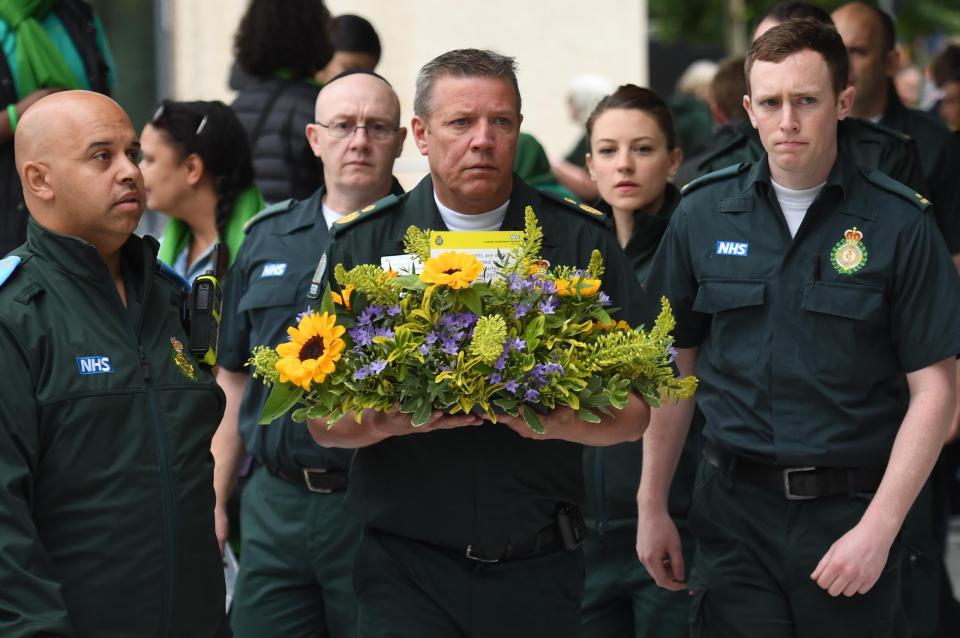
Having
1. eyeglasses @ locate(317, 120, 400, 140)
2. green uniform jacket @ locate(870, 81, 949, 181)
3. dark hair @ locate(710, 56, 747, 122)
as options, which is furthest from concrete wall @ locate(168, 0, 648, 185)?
eyeglasses @ locate(317, 120, 400, 140)

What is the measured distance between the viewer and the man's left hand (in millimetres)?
3664

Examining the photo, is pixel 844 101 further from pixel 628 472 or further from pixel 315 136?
pixel 315 136

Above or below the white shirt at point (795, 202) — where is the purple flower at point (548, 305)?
below

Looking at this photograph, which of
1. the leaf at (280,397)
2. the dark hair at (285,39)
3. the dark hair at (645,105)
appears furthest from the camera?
the dark hair at (285,39)

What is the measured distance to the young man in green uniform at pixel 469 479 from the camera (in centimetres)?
355

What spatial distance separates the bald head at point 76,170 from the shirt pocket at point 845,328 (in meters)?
1.81

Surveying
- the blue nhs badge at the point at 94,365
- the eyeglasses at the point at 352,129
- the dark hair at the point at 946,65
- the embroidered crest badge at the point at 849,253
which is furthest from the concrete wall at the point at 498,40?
the blue nhs badge at the point at 94,365

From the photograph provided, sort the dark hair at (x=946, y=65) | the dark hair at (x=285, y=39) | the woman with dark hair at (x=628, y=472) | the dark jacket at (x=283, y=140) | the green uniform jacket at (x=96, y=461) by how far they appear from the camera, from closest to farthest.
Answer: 1. the green uniform jacket at (x=96, y=461)
2. the woman with dark hair at (x=628, y=472)
3. the dark jacket at (x=283, y=140)
4. the dark hair at (x=285, y=39)
5. the dark hair at (x=946, y=65)

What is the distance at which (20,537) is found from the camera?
9.50ft

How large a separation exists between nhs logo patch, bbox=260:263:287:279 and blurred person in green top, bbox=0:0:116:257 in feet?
3.20

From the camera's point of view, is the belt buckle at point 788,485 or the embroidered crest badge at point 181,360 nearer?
the embroidered crest badge at point 181,360

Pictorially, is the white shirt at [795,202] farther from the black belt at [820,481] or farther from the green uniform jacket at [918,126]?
the green uniform jacket at [918,126]

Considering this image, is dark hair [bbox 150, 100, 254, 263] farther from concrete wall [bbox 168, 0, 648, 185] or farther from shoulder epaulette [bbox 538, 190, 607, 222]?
concrete wall [bbox 168, 0, 648, 185]

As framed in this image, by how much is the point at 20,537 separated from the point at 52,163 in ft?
2.91
